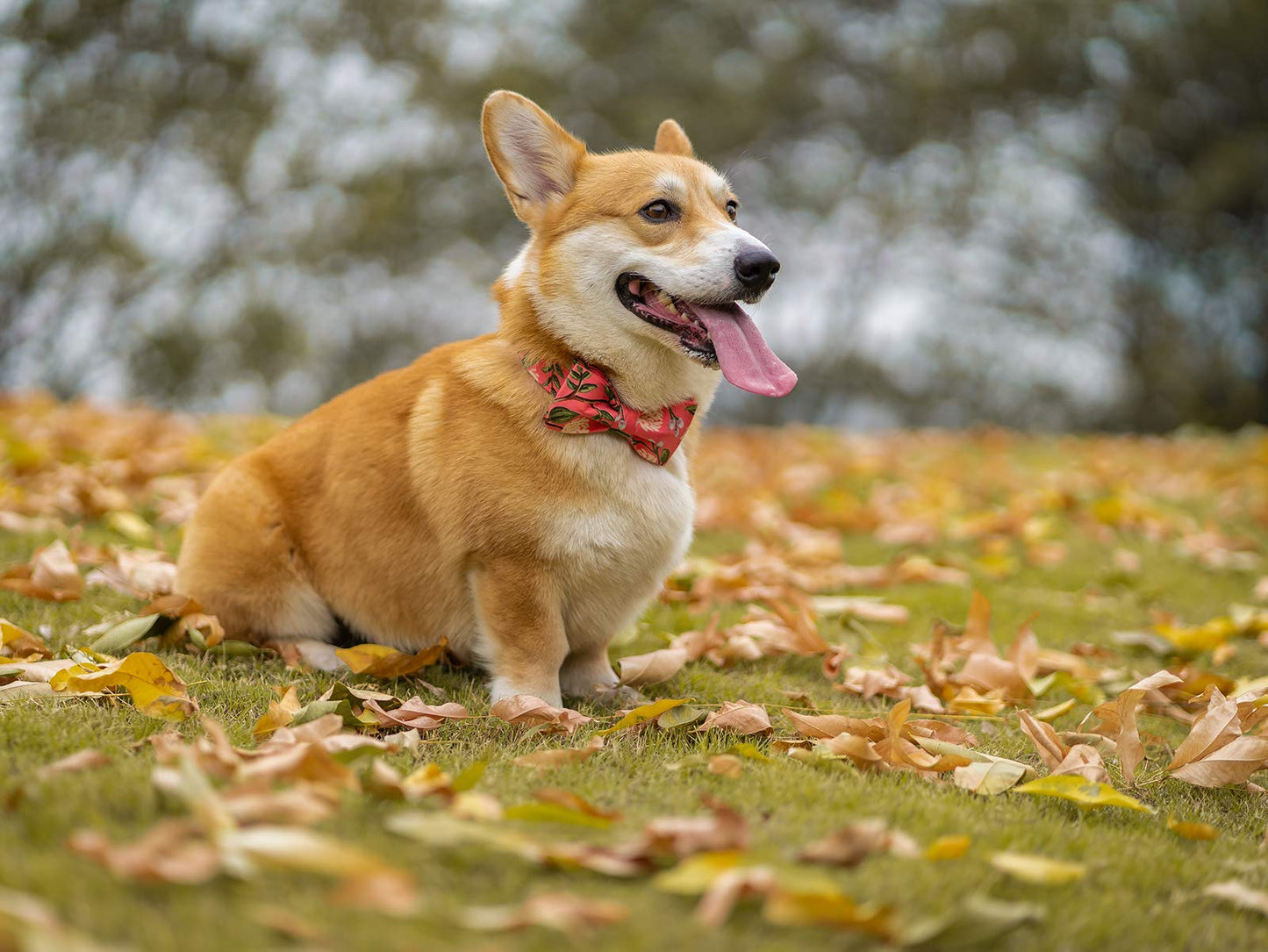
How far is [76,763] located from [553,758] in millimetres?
888

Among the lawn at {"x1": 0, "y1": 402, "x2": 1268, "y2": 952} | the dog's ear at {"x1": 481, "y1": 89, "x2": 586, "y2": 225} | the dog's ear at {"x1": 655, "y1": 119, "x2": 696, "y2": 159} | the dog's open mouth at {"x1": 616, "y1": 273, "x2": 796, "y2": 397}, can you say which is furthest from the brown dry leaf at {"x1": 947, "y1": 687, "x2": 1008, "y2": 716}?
the dog's ear at {"x1": 655, "y1": 119, "x2": 696, "y2": 159}

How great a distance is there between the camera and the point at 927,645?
138 inches

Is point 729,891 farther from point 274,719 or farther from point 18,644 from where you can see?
point 18,644

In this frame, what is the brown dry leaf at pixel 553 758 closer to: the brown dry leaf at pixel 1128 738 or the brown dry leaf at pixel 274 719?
the brown dry leaf at pixel 274 719

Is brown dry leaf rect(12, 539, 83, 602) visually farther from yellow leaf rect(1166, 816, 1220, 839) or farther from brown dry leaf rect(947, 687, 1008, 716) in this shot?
yellow leaf rect(1166, 816, 1220, 839)

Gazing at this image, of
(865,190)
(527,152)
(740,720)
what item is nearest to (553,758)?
(740,720)

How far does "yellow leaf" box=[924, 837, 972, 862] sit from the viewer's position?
169 centimetres

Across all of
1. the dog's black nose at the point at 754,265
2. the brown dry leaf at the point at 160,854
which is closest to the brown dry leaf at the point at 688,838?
the brown dry leaf at the point at 160,854

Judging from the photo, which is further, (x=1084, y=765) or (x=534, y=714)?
(x=534, y=714)

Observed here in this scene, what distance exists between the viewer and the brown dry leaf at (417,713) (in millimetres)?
2289

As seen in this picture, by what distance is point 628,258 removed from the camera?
2.76 meters

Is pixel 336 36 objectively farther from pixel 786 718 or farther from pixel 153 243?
pixel 786 718

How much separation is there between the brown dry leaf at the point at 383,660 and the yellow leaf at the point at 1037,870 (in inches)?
64.2

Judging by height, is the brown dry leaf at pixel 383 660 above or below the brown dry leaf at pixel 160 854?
below
